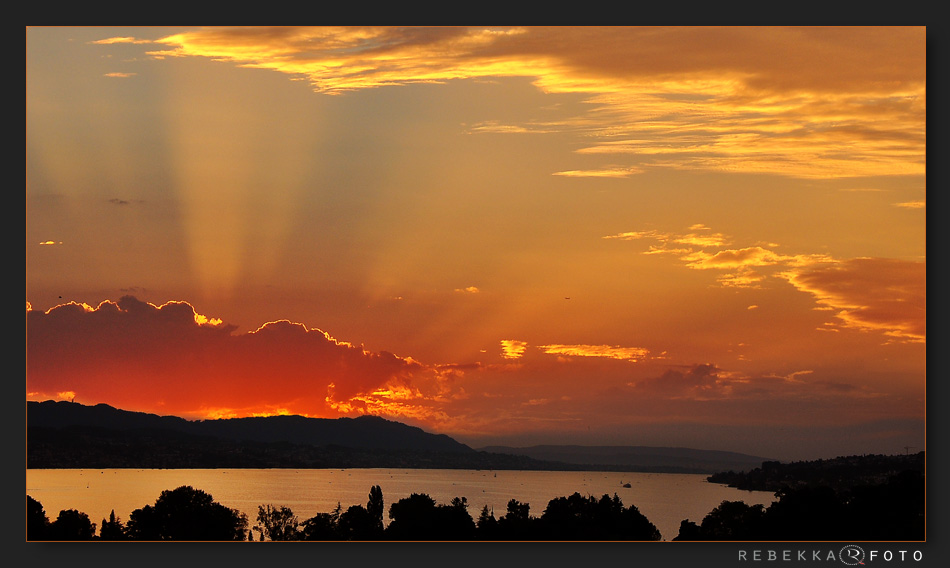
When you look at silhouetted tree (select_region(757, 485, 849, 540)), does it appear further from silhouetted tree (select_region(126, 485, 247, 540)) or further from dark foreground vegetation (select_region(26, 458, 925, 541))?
silhouetted tree (select_region(126, 485, 247, 540))

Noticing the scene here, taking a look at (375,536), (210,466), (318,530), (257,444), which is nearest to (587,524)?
(375,536)

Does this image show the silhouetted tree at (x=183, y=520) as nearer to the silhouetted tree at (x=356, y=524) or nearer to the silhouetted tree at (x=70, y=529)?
the silhouetted tree at (x=70, y=529)

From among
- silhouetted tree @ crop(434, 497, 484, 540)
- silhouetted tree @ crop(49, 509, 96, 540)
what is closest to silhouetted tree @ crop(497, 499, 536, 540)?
silhouetted tree @ crop(434, 497, 484, 540)

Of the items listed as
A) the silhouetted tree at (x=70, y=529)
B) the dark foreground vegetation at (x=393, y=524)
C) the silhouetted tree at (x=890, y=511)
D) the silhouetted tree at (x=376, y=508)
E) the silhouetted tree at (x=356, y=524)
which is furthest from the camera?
the silhouetted tree at (x=376, y=508)

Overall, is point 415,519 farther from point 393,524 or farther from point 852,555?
point 852,555

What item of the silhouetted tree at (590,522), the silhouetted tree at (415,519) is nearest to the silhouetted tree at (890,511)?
the silhouetted tree at (590,522)

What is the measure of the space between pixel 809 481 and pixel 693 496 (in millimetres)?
84548

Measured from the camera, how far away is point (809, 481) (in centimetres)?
4825

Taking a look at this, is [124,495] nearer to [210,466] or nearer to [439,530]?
[210,466]

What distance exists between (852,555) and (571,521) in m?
12.9

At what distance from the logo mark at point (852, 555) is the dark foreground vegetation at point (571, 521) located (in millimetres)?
994

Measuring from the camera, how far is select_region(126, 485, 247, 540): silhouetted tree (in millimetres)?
31609

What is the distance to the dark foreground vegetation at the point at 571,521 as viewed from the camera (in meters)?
24.5

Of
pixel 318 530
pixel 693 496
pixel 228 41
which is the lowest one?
pixel 693 496
